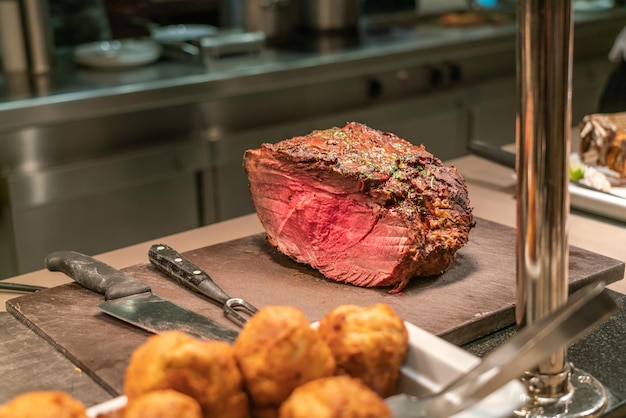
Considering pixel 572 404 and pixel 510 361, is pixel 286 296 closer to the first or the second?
pixel 572 404

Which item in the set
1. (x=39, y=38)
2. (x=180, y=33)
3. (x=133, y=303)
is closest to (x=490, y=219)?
(x=133, y=303)

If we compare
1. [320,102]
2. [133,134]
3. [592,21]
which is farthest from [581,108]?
[133,134]

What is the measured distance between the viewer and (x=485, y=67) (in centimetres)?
429

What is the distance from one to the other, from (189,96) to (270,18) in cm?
110

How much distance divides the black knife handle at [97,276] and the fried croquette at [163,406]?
2.08 ft

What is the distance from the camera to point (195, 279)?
1583mm

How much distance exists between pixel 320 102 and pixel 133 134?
0.81 m

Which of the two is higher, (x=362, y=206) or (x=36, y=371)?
(x=362, y=206)

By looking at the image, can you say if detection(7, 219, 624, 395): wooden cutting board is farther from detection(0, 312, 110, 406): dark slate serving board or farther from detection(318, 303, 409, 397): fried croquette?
detection(318, 303, 409, 397): fried croquette

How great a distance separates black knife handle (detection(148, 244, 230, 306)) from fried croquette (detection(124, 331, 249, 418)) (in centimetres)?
53

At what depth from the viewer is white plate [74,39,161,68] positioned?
3.58 meters

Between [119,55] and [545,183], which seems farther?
[119,55]

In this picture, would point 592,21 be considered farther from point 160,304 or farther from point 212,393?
point 212,393

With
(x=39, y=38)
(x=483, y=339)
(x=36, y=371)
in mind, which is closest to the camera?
(x=36, y=371)
